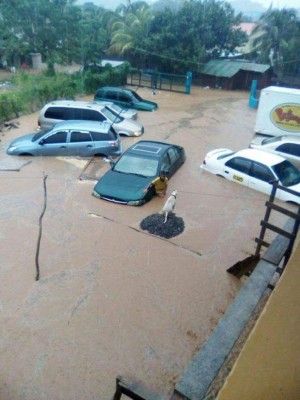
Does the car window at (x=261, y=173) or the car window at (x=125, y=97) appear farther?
the car window at (x=125, y=97)

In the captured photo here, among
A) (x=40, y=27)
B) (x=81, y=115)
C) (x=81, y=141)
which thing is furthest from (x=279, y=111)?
(x=40, y=27)

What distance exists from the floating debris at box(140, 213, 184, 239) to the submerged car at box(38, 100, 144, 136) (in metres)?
6.98

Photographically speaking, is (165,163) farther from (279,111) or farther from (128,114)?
→ (279,111)

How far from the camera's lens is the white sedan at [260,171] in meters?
10.4

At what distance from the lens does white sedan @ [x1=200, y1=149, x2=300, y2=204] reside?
10414 mm

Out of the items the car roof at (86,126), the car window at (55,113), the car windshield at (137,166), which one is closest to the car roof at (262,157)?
the car windshield at (137,166)

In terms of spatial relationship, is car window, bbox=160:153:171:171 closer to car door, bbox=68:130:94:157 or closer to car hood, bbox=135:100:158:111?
car door, bbox=68:130:94:157

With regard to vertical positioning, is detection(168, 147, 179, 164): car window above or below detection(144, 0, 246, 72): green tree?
below

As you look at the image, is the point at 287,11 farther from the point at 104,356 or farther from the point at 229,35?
the point at 104,356

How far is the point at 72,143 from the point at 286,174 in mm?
7260

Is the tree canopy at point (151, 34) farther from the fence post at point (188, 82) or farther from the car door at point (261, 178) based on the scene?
the car door at point (261, 178)

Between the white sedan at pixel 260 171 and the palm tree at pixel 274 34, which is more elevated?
the palm tree at pixel 274 34

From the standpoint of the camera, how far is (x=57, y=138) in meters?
12.6

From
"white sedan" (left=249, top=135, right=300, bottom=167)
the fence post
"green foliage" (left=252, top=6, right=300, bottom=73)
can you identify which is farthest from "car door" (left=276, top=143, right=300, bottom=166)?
"green foliage" (left=252, top=6, right=300, bottom=73)
